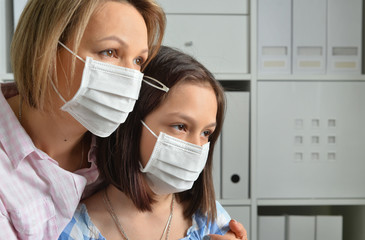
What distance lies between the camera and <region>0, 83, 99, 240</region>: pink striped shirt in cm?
85

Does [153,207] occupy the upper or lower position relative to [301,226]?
upper

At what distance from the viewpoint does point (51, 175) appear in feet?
2.95

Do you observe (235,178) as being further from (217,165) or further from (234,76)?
(234,76)

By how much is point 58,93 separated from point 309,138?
3.90 ft

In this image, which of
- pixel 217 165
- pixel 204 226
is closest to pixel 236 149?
pixel 217 165

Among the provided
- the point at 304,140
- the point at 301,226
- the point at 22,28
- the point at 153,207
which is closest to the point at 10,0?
the point at 22,28

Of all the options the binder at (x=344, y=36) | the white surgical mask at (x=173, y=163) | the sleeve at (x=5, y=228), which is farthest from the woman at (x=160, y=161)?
the binder at (x=344, y=36)

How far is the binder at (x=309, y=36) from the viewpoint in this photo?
176 centimetres

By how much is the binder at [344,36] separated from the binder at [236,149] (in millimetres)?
384

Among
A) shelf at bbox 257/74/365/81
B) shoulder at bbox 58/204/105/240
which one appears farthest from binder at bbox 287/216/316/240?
shoulder at bbox 58/204/105/240

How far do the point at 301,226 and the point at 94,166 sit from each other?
1.08 m

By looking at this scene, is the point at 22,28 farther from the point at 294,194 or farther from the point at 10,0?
→ the point at 294,194

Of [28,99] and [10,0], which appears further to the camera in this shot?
[10,0]

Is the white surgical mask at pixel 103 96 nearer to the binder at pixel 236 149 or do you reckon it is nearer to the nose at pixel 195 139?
the nose at pixel 195 139
